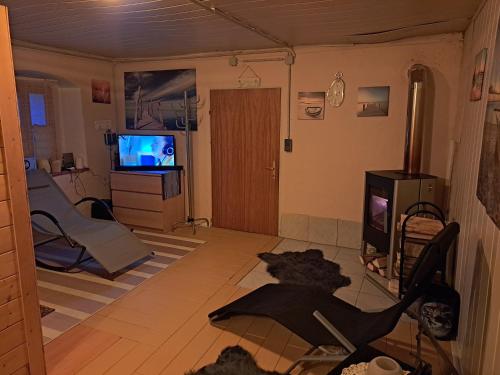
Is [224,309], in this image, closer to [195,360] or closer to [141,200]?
[195,360]

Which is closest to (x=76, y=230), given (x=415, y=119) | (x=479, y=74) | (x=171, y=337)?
(x=171, y=337)


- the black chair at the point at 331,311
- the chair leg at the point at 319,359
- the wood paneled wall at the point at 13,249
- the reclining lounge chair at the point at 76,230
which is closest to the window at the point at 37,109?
the reclining lounge chair at the point at 76,230

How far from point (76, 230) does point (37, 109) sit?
204 centimetres

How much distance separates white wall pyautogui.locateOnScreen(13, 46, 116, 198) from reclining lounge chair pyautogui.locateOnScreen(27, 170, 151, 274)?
35.8 inches

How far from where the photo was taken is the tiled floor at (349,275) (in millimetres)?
3109

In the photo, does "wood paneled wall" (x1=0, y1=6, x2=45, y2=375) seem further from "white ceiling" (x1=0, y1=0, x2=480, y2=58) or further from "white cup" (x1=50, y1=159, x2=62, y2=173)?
"white cup" (x1=50, y1=159, x2=62, y2=173)

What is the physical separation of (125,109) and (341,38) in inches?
129

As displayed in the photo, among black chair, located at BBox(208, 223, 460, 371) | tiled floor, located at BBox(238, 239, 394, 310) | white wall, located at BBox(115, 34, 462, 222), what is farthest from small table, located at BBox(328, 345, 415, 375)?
white wall, located at BBox(115, 34, 462, 222)

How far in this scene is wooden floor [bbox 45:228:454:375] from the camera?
2.29 metres

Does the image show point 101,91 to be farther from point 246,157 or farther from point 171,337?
point 171,337

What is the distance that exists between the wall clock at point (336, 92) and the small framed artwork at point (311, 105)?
0.08 m

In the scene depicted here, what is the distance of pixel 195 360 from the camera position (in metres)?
2.32

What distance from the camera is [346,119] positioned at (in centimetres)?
414

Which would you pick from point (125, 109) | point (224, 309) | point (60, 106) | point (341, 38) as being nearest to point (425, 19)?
point (341, 38)
